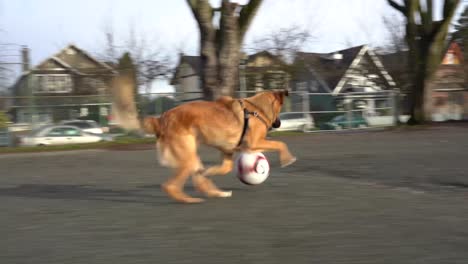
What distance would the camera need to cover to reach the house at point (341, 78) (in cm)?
2519

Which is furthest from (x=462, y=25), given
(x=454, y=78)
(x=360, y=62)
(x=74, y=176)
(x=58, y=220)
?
(x=58, y=220)

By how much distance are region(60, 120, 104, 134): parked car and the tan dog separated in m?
14.2

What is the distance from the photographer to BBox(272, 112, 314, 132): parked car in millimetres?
23656

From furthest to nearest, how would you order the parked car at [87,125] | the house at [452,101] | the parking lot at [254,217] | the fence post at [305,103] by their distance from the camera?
1. the house at [452,101]
2. the fence post at [305,103]
3. the parked car at [87,125]
4. the parking lot at [254,217]

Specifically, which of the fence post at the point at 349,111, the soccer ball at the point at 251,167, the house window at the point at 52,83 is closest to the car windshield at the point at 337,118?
the fence post at the point at 349,111

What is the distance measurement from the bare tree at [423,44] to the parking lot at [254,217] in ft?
41.9

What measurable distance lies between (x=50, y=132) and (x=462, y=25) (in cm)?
2427

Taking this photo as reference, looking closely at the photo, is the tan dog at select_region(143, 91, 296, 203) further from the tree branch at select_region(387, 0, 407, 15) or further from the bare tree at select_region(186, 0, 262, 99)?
the tree branch at select_region(387, 0, 407, 15)

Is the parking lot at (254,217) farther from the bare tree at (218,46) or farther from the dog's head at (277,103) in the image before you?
the bare tree at (218,46)

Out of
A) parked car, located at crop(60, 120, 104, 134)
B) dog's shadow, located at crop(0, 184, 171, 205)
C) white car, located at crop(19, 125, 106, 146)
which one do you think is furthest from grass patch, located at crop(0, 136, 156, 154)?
dog's shadow, located at crop(0, 184, 171, 205)

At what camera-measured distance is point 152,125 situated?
7066mm

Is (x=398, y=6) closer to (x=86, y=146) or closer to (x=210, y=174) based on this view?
(x=86, y=146)

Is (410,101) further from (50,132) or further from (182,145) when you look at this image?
(182,145)

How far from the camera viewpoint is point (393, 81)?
33188 mm
